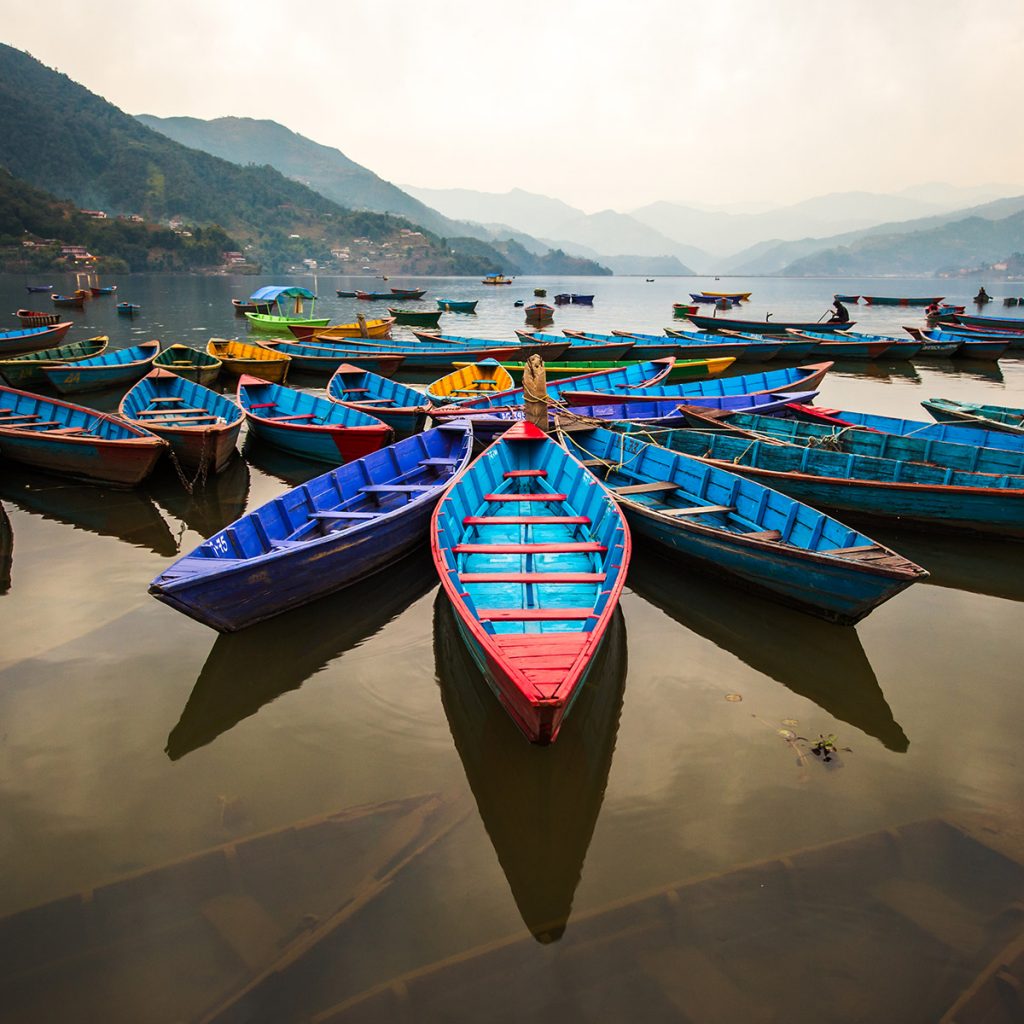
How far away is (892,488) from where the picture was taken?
1007 cm

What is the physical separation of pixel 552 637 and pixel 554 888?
6.85 ft

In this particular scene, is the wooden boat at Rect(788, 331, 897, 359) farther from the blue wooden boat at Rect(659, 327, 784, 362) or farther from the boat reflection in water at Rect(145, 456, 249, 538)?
the boat reflection in water at Rect(145, 456, 249, 538)

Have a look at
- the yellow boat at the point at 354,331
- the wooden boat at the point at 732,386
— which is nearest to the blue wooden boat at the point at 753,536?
the wooden boat at the point at 732,386

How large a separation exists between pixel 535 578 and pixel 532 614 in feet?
2.69

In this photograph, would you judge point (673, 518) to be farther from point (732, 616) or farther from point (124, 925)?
point (124, 925)

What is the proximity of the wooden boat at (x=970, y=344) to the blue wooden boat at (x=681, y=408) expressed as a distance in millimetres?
19273

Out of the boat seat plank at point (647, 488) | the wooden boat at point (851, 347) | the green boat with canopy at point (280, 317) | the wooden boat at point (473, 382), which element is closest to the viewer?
the boat seat plank at point (647, 488)

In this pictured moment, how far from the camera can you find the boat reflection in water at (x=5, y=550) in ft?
30.0

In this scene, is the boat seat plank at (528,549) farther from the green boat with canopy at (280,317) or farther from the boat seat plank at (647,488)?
the green boat with canopy at (280,317)

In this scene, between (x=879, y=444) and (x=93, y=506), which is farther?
(x=879, y=444)

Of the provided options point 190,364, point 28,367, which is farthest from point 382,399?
point 28,367

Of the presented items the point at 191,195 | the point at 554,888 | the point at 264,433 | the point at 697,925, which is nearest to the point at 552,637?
the point at 554,888

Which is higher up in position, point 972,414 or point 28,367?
point 972,414

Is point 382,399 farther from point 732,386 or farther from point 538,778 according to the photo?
point 538,778
